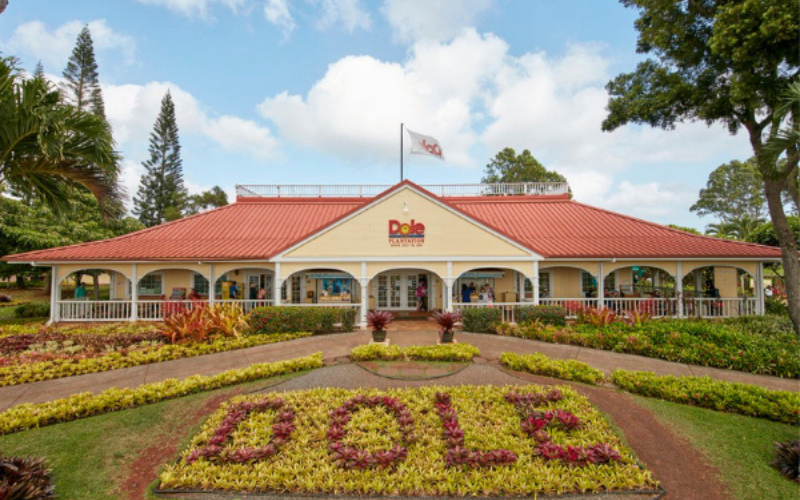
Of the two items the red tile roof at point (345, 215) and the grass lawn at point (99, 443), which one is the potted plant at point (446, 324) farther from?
the grass lawn at point (99, 443)

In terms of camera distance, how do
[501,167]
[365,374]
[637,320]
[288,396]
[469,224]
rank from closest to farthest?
1. [288,396]
2. [365,374]
3. [637,320]
4. [469,224]
5. [501,167]

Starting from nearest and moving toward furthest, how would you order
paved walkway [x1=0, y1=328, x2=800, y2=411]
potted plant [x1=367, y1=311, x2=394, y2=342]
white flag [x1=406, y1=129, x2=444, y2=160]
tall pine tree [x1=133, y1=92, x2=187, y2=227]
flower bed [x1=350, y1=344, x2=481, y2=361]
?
paved walkway [x1=0, y1=328, x2=800, y2=411], flower bed [x1=350, y1=344, x2=481, y2=361], potted plant [x1=367, y1=311, x2=394, y2=342], white flag [x1=406, y1=129, x2=444, y2=160], tall pine tree [x1=133, y1=92, x2=187, y2=227]

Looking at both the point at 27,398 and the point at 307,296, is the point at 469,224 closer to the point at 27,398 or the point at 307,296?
the point at 307,296

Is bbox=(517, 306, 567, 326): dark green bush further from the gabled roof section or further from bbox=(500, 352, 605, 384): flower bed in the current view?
bbox=(500, 352, 605, 384): flower bed

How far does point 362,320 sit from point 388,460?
946 cm

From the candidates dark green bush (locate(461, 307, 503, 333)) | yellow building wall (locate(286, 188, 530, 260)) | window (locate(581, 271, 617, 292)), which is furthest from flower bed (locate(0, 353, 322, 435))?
window (locate(581, 271, 617, 292))

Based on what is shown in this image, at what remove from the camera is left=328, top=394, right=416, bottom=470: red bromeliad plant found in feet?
18.2

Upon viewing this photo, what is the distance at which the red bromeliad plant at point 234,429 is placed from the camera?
569cm

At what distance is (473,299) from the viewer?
17484 millimetres

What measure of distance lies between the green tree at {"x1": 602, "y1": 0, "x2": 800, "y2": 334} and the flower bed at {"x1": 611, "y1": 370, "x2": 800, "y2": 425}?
515 centimetres

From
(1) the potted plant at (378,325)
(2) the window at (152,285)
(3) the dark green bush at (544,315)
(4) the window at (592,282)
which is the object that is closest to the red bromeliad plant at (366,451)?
(1) the potted plant at (378,325)

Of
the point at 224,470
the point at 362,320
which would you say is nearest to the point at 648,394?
the point at 224,470

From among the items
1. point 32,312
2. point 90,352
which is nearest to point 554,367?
point 90,352

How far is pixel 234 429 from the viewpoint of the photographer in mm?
6422
